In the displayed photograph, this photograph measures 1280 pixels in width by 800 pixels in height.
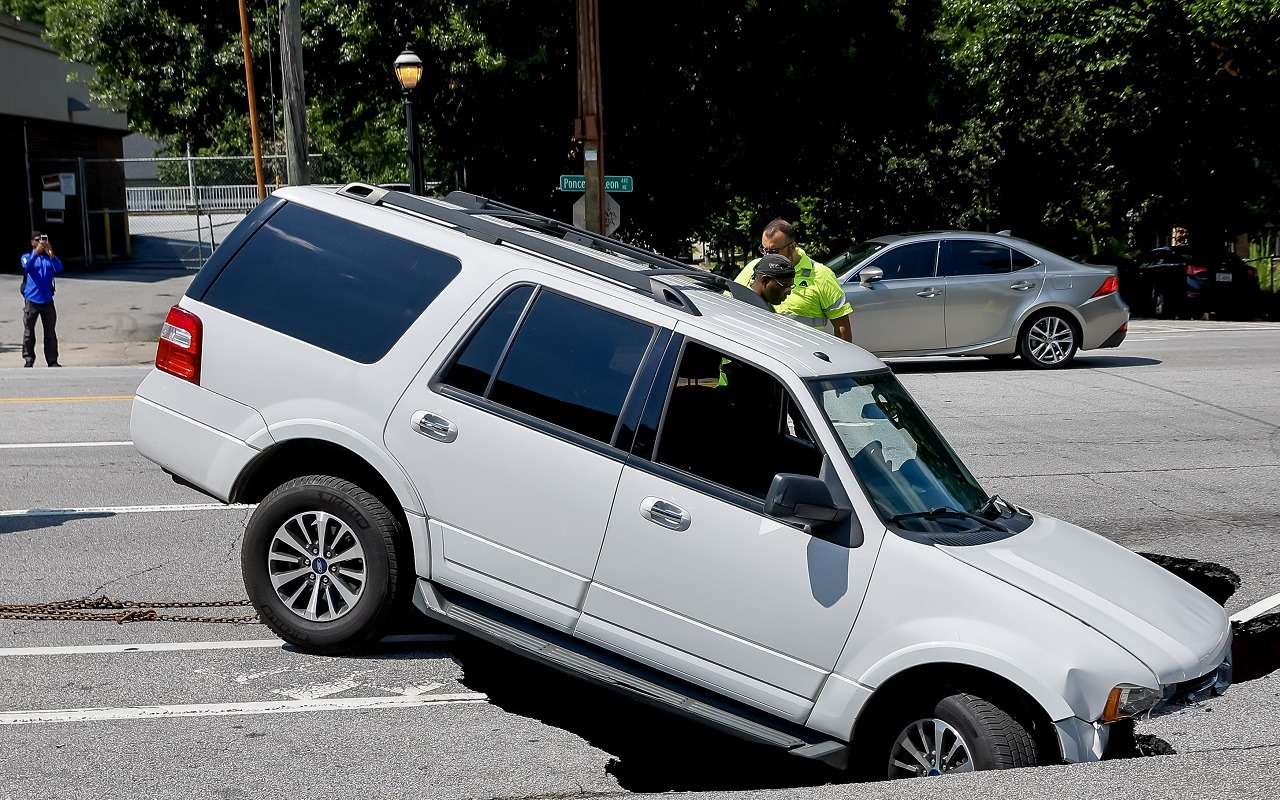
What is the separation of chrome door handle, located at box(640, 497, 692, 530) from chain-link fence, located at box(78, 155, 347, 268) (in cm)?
2739

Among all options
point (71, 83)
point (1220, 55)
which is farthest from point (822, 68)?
point (71, 83)

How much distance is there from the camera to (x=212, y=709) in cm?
524

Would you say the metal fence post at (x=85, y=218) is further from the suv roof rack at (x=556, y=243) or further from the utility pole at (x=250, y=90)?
the suv roof rack at (x=556, y=243)

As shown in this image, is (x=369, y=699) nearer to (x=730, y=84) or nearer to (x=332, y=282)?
(x=332, y=282)

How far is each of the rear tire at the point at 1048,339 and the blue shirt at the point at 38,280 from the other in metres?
13.2

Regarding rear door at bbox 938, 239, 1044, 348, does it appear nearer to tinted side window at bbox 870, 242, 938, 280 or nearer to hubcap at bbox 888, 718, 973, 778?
tinted side window at bbox 870, 242, 938, 280

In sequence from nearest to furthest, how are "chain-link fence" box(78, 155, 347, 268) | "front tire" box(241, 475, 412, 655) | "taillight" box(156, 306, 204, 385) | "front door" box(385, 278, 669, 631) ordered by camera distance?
"front door" box(385, 278, 669, 631) → "front tire" box(241, 475, 412, 655) → "taillight" box(156, 306, 204, 385) → "chain-link fence" box(78, 155, 347, 268)

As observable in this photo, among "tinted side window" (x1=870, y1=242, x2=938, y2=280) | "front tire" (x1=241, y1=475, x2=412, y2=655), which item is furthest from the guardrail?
"front tire" (x1=241, y1=475, x2=412, y2=655)

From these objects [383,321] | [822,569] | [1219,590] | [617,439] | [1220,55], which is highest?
[1220,55]

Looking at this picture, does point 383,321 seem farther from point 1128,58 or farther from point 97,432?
point 1128,58

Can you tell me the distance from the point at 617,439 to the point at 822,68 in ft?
81.7

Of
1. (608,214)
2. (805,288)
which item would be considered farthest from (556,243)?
(608,214)

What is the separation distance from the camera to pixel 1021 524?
16.9 feet

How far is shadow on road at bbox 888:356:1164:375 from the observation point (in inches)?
628
